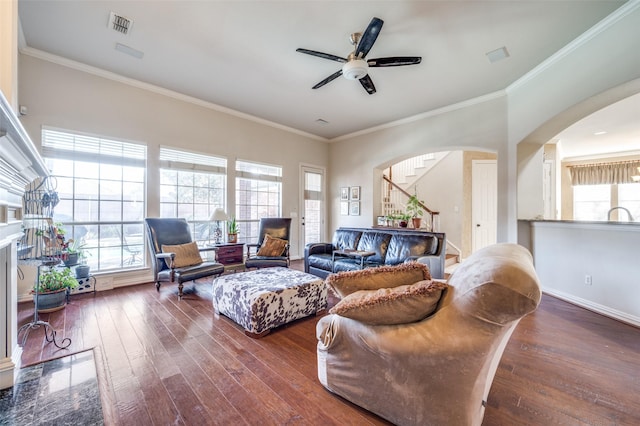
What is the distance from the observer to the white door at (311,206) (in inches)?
254

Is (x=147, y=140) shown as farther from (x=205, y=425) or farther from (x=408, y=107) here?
(x=408, y=107)

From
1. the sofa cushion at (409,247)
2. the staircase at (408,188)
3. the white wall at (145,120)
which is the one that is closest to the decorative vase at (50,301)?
the white wall at (145,120)

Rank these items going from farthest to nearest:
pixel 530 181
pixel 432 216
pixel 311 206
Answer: pixel 311 206, pixel 432 216, pixel 530 181

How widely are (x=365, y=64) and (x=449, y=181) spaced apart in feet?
14.9

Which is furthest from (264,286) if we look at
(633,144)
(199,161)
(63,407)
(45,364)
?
(633,144)

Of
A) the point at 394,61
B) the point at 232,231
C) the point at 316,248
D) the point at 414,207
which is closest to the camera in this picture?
the point at 394,61

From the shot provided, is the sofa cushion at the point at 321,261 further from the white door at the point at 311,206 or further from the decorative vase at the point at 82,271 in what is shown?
the decorative vase at the point at 82,271

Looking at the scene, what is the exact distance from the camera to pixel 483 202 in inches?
238

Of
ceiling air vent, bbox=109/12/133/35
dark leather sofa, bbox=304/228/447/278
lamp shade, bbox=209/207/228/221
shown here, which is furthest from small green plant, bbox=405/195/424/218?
ceiling air vent, bbox=109/12/133/35

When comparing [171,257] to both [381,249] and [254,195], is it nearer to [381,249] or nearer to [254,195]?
[254,195]

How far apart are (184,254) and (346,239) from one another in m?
2.59

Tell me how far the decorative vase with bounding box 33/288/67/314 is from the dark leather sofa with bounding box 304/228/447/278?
317 cm

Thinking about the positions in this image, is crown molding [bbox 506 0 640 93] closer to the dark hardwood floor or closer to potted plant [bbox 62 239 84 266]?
the dark hardwood floor

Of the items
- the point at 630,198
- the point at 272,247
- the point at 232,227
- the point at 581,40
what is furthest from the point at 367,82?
the point at 630,198
